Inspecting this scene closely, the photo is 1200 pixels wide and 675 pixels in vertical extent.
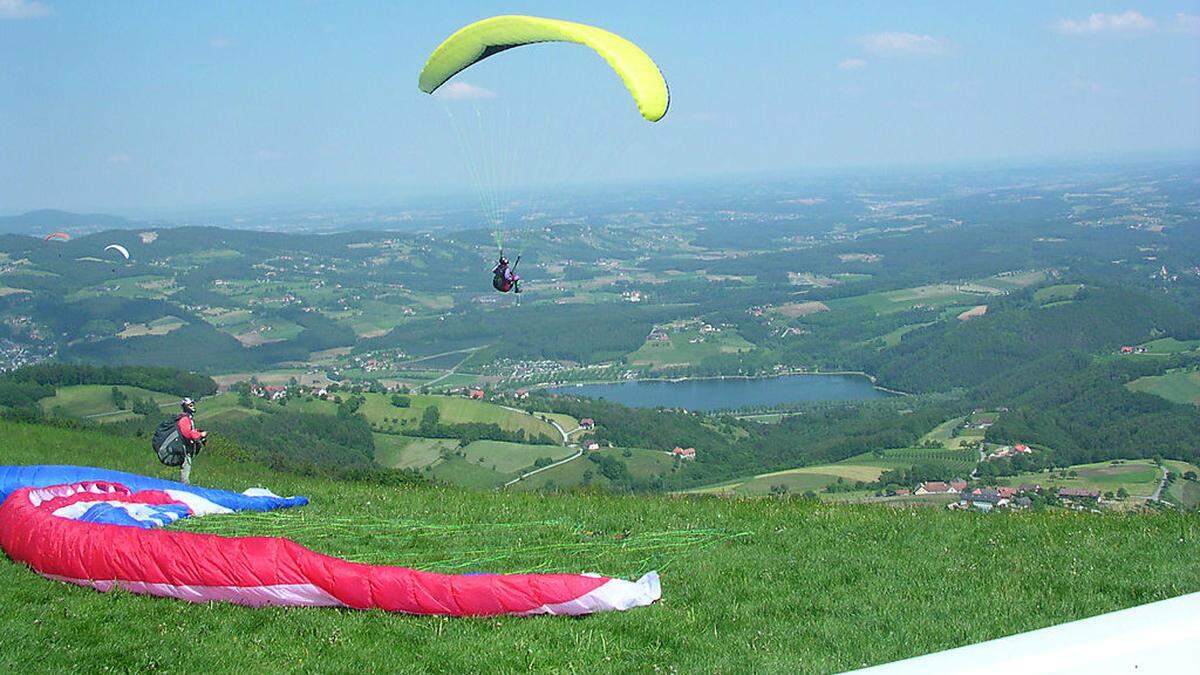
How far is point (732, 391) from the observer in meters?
93.1

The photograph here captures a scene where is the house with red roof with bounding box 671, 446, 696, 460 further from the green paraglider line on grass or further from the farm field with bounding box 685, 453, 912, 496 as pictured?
the green paraglider line on grass

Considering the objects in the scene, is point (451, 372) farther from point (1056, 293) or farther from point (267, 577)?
point (267, 577)

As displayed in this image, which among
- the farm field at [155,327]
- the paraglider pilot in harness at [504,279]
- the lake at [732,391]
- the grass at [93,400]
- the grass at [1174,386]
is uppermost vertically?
the paraglider pilot in harness at [504,279]

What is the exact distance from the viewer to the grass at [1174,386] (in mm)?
60091

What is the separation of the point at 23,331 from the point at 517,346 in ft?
177

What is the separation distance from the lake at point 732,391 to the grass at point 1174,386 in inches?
1002

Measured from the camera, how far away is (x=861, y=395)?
89438 millimetres

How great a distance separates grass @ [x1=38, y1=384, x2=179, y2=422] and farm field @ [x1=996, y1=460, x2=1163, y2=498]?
1632 inches

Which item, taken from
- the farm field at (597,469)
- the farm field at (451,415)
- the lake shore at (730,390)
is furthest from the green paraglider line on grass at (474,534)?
the lake shore at (730,390)

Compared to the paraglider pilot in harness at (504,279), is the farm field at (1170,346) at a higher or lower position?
lower

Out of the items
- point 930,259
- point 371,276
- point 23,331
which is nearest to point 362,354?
point 23,331

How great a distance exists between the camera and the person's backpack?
13.6 meters

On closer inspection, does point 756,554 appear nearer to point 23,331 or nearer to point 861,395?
point 861,395

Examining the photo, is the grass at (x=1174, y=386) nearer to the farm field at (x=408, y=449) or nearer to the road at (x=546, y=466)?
the road at (x=546, y=466)
